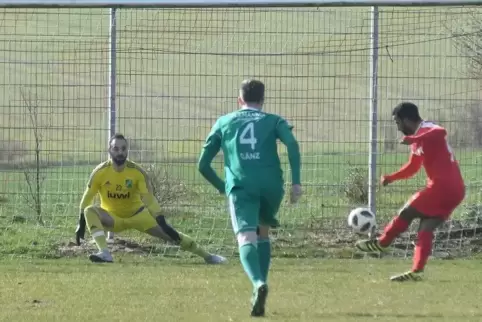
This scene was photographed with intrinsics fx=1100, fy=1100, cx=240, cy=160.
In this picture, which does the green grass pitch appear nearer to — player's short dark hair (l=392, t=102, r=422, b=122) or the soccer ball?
the soccer ball

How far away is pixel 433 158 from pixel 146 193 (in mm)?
3739

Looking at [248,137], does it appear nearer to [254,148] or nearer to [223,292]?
[254,148]

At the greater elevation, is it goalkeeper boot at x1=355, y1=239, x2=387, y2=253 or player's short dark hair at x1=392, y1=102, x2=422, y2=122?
player's short dark hair at x1=392, y1=102, x2=422, y2=122

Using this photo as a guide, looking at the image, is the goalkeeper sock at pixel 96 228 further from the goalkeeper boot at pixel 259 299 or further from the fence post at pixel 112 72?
the goalkeeper boot at pixel 259 299

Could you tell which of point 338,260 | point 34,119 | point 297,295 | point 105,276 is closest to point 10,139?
point 34,119

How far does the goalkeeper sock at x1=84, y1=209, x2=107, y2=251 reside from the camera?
493 inches

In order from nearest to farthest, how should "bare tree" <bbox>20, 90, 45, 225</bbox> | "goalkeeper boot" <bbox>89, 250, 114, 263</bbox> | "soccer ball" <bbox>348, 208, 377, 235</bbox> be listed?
1. "soccer ball" <bbox>348, 208, 377, 235</bbox>
2. "goalkeeper boot" <bbox>89, 250, 114, 263</bbox>
3. "bare tree" <bbox>20, 90, 45, 225</bbox>

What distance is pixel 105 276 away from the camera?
1165cm

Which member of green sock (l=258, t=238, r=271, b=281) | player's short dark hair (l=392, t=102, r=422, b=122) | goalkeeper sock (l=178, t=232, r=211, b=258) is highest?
player's short dark hair (l=392, t=102, r=422, b=122)

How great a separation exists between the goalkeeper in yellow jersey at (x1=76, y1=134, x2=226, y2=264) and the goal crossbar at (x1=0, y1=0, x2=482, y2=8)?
5.48ft

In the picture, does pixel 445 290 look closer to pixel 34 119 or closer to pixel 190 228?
pixel 190 228

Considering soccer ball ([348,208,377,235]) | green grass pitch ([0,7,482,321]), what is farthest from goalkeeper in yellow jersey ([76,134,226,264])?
soccer ball ([348,208,377,235])

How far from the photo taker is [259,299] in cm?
858

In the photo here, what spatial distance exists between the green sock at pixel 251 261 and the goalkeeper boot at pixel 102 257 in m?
3.87
